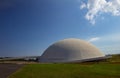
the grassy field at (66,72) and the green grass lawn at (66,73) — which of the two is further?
the grassy field at (66,72)

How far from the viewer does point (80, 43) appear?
247 feet

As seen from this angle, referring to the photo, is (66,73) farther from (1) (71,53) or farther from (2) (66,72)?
(1) (71,53)

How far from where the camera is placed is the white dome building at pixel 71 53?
6925 centimetres

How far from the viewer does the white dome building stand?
227 ft

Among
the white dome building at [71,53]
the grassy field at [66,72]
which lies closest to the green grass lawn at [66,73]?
the grassy field at [66,72]

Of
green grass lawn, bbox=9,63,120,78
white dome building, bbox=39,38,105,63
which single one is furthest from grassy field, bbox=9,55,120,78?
white dome building, bbox=39,38,105,63

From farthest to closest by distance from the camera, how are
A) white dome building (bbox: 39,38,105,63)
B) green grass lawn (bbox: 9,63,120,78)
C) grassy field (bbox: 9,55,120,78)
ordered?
white dome building (bbox: 39,38,105,63) < grassy field (bbox: 9,55,120,78) < green grass lawn (bbox: 9,63,120,78)

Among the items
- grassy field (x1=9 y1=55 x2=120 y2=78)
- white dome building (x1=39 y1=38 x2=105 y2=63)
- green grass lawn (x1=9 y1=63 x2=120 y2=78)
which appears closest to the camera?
green grass lawn (x1=9 y1=63 x2=120 y2=78)

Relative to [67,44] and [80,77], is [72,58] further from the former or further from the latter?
[80,77]

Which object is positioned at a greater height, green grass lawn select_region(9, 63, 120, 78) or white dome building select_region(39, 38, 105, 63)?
white dome building select_region(39, 38, 105, 63)

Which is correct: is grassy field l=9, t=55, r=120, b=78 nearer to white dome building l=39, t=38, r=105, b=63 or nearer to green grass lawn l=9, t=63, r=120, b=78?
green grass lawn l=9, t=63, r=120, b=78

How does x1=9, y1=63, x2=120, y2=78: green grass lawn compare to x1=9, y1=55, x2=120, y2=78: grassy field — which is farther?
x1=9, y1=55, x2=120, y2=78: grassy field

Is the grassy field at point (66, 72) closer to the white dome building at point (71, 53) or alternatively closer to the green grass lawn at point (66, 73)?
the green grass lawn at point (66, 73)

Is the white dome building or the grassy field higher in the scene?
the white dome building
